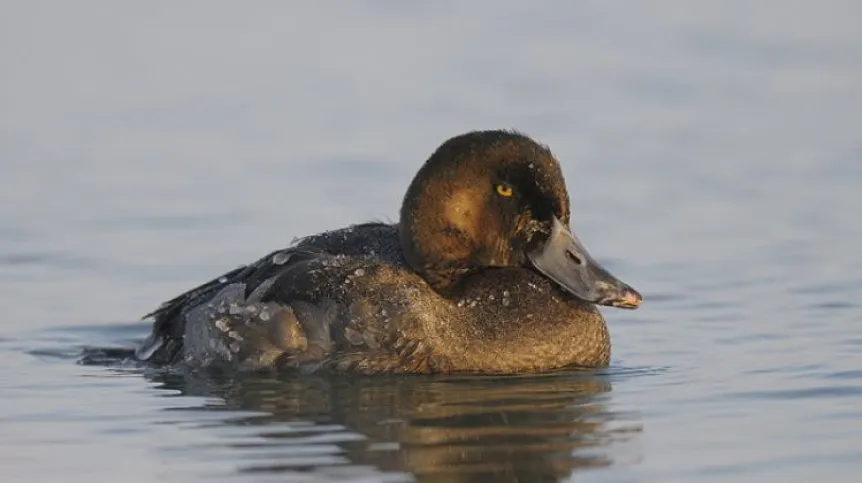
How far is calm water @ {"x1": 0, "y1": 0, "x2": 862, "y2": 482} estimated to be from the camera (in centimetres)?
761

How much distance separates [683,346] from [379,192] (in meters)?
3.71

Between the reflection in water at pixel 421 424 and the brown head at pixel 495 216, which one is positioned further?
the brown head at pixel 495 216

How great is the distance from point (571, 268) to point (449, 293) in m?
0.58

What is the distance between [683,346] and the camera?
990 centimetres

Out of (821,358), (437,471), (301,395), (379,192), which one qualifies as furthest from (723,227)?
(437,471)

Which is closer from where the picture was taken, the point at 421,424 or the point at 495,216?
the point at 421,424

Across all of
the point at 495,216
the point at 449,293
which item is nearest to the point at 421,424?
the point at 449,293

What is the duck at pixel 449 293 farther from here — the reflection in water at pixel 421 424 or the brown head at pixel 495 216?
the reflection in water at pixel 421 424

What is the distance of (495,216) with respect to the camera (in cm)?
930

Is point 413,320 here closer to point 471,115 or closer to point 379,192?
point 379,192

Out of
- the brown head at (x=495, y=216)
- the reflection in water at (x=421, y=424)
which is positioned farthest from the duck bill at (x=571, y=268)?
the reflection in water at (x=421, y=424)

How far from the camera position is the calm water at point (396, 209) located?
300 inches

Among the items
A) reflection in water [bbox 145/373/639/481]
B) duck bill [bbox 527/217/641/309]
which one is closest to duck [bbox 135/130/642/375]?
duck bill [bbox 527/217/641/309]

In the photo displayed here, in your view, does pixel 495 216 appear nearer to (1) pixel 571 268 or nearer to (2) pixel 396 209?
(1) pixel 571 268
